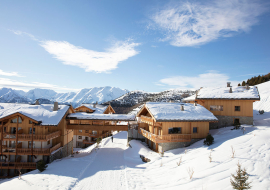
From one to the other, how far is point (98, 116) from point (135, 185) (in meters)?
15.8

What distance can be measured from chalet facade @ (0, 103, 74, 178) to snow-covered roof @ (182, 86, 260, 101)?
24309mm

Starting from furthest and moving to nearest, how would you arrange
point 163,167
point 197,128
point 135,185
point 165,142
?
point 197,128
point 165,142
point 163,167
point 135,185

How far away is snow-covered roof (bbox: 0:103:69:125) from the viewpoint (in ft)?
74.4

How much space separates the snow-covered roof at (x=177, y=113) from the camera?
21.5 m

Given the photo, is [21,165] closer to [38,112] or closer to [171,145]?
[38,112]

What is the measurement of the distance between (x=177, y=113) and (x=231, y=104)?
10709mm

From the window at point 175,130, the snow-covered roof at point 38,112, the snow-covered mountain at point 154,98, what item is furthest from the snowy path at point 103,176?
the snow-covered mountain at point 154,98

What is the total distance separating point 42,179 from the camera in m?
15.4

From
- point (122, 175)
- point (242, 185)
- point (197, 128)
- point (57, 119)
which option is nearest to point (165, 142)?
point (197, 128)

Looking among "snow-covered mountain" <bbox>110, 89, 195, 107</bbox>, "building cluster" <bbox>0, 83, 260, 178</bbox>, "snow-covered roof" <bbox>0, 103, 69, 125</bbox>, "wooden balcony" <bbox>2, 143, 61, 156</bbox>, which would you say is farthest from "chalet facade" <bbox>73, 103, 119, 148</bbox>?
"snow-covered mountain" <bbox>110, 89, 195, 107</bbox>

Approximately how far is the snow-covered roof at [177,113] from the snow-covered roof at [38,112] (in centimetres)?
1365

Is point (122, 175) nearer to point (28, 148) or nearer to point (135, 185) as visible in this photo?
point (135, 185)

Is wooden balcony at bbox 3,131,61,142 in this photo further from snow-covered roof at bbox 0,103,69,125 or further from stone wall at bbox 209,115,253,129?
stone wall at bbox 209,115,253,129

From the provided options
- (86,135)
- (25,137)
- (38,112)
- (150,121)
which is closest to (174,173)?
(150,121)
